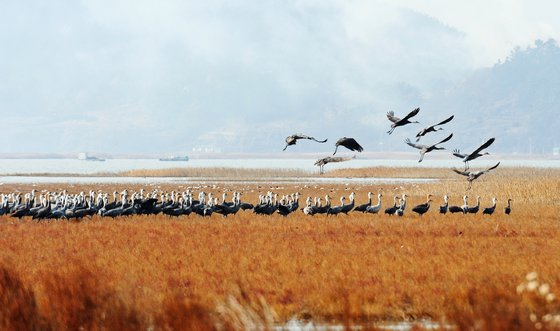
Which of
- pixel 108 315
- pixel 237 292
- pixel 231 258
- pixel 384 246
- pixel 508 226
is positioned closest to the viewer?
pixel 108 315

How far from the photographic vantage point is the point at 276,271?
61.4ft

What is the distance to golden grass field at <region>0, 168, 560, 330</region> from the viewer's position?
39.8ft

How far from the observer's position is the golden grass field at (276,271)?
12.1m

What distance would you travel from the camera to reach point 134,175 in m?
102

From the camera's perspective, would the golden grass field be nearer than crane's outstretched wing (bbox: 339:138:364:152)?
Yes

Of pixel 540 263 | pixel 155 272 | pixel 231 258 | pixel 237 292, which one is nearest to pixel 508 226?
pixel 540 263

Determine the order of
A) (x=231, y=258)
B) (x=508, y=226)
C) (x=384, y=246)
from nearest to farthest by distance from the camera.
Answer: (x=231, y=258) < (x=384, y=246) < (x=508, y=226)

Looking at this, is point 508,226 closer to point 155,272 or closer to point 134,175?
point 155,272

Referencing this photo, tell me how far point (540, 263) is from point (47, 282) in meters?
10.3

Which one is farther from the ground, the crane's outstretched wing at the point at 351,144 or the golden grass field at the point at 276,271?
the crane's outstretched wing at the point at 351,144

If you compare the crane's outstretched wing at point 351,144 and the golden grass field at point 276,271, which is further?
the crane's outstretched wing at point 351,144

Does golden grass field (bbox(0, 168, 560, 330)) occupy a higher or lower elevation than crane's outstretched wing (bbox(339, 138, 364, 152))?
lower

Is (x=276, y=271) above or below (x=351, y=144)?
below

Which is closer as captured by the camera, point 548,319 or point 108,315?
point 548,319
